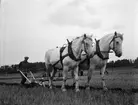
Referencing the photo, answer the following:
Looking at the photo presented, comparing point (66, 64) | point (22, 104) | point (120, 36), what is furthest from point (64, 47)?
point (22, 104)

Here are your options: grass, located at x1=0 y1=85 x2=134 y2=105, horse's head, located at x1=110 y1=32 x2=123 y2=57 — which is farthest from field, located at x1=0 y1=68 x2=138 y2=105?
horse's head, located at x1=110 y1=32 x2=123 y2=57

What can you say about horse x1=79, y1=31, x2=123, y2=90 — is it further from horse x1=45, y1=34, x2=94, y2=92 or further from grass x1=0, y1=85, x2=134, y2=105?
grass x1=0, y1=85, x2=134, y2=105

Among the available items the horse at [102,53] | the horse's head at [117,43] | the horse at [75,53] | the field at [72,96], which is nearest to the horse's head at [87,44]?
the horse at [75,53]

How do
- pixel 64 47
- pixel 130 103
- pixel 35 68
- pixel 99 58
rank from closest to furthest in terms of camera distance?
1. pixel 130 103
2. pixel 99 58
3. pixel 64 47
4. pixel 35 68

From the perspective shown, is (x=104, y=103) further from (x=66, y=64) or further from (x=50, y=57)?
(x=50, y=57)

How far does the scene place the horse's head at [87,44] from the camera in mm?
8245

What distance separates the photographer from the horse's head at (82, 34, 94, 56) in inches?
325

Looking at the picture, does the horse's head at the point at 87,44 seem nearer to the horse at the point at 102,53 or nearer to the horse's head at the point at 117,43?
the horse at the point at 102,53

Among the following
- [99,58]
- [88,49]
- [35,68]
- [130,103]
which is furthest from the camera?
[35,68]

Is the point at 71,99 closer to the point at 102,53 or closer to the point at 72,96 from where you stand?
the point at 72,96

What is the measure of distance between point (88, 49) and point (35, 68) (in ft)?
15.1

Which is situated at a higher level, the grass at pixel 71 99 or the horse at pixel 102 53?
the horse at pixel 102 53

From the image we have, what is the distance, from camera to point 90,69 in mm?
9055

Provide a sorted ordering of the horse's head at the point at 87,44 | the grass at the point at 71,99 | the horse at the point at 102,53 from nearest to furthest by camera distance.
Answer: the grass at the point at 71,99, the horse's head at the point at 87,44, the horse at the point at 102,53
